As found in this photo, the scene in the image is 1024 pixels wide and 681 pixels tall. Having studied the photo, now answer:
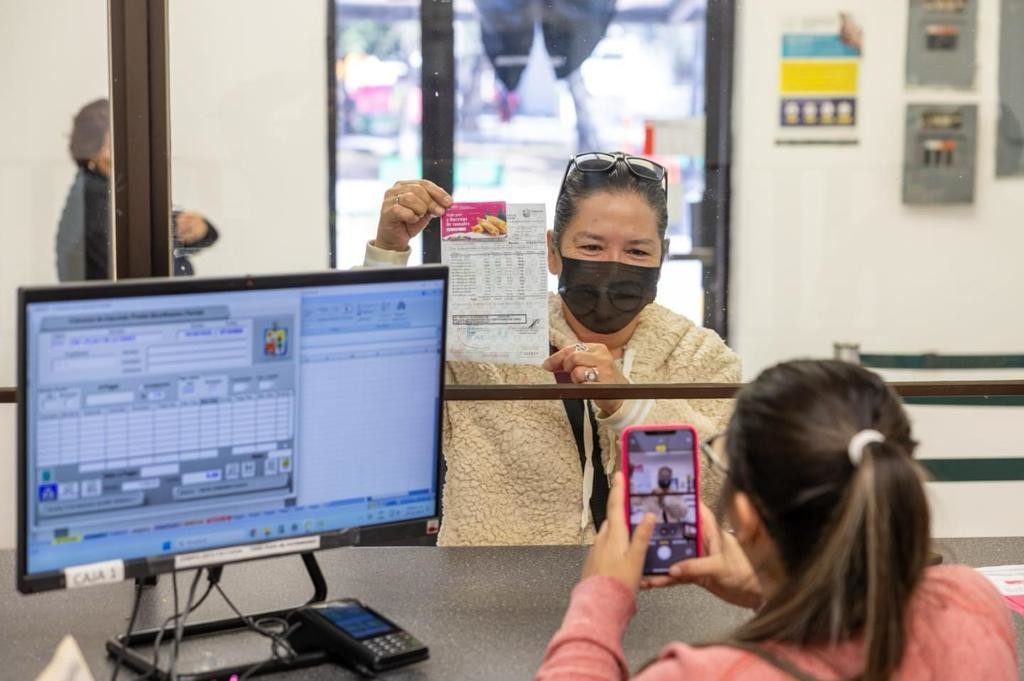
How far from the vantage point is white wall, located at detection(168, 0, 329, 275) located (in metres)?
2.26

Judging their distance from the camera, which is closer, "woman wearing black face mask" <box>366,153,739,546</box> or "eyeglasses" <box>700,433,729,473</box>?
"eyeglasses" <box>700,433,729,473</box>

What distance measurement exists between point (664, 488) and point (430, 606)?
0.38 m

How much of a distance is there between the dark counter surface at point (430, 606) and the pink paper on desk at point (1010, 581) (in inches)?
1.4

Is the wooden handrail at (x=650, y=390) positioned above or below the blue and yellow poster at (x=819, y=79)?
below

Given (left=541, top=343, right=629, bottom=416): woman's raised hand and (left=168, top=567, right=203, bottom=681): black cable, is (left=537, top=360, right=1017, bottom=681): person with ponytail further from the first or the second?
(left=541, top=343, right=629, bottom=416): woman's raised hand

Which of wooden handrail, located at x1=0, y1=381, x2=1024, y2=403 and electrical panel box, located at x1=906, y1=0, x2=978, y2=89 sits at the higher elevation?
electrical panel box, located at x1=906, y1=0, x2=978, y2=89

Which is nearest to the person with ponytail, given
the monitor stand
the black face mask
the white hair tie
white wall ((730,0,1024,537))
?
the white hair tie

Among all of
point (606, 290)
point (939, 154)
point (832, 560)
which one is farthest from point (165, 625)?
point (939, 154)

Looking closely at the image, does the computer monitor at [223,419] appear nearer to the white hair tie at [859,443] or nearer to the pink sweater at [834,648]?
the pink sweater at [834,648]

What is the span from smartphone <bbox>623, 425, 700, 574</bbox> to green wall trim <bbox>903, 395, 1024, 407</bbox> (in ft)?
2.78

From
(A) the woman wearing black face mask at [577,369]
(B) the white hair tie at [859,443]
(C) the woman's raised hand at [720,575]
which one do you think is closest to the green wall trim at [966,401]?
(A) the woman wearing black face mask at [577,369]

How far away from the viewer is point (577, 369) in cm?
212

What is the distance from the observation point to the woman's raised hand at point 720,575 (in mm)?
1396

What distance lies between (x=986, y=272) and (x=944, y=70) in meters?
0.43
